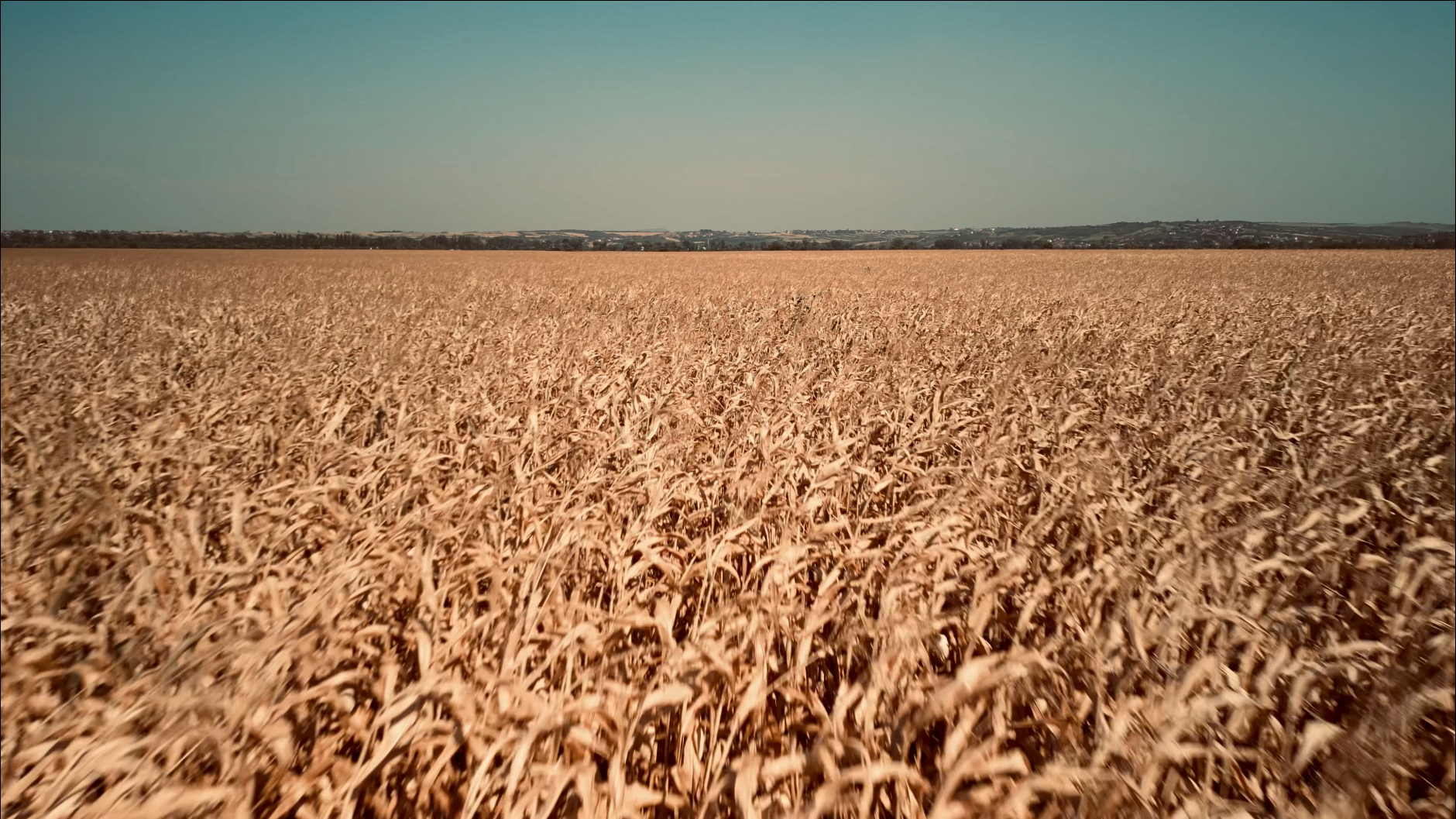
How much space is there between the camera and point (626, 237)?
15488 cm

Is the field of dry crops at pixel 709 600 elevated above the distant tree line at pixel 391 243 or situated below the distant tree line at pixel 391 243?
below

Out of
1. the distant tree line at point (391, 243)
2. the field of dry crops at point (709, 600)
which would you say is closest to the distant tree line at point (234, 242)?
the distant tree line at point (391, 243)

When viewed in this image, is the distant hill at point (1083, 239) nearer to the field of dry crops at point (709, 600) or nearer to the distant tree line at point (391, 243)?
the distant tree line at point (391, 243)

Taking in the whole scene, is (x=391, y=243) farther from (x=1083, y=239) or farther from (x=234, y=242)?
(x=1083, y=239)

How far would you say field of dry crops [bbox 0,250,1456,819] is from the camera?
1.49 metres

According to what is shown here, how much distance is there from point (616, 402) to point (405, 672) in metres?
2.83

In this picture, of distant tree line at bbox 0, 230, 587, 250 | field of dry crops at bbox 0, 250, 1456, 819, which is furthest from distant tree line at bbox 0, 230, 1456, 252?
field of dry crops at bbox 0, 250, 1456, 819

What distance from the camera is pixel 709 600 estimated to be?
2.51 m

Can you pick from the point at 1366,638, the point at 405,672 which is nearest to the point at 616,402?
the point at 405,672

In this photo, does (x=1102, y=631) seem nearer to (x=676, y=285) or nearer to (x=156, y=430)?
(x=156, y=430)

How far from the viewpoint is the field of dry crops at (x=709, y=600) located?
149cm

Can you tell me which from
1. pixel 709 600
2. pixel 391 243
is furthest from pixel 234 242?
pixel 709 600

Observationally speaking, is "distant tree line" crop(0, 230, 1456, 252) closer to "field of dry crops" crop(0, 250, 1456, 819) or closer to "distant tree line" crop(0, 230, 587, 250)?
"distant tree line" crop(0, 230, 587, 250)

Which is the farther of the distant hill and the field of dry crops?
the distant hill
